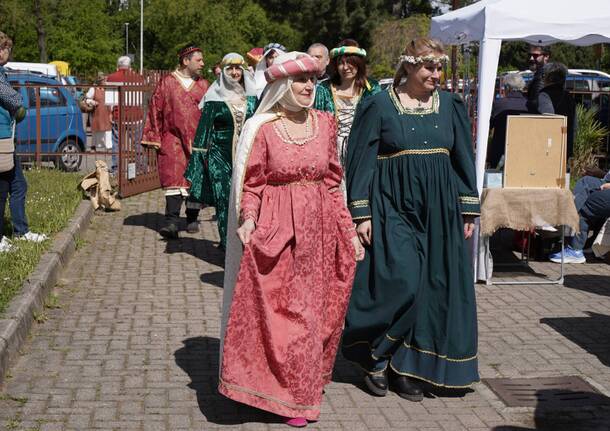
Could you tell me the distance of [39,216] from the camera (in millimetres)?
10539

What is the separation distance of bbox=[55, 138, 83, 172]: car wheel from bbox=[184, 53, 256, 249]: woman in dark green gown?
7149 millimetres

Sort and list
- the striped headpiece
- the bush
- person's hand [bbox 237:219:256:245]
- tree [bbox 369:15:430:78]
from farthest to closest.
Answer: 1. tree [bbox 369:15:430:78]
2. the bush
3. the striped headpiece
4. person's hand [bbox 237:219:256:245]

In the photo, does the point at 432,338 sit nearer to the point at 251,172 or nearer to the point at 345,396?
the point at 345,396

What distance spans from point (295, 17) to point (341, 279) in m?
53.4

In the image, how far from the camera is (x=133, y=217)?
12.2 m

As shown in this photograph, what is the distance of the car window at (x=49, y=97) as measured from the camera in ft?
53.8

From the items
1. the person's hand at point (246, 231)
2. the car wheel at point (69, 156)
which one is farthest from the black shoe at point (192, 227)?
the person's hand at point (246, 231)

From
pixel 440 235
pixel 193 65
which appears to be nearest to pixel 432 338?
pixel 440 235

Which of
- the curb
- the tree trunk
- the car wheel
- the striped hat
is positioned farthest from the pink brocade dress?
the tree trunk

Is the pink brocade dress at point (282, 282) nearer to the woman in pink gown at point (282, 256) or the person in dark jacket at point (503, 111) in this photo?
the woman in pink gown at point (282, 256)

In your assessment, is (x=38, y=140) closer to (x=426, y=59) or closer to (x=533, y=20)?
(x=533, y=20)

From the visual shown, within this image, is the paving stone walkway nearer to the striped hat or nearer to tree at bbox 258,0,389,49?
the striped hat

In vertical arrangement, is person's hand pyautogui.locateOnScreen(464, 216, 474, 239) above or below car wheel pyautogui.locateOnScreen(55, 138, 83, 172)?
above

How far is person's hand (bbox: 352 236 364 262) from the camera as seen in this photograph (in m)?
5.49
